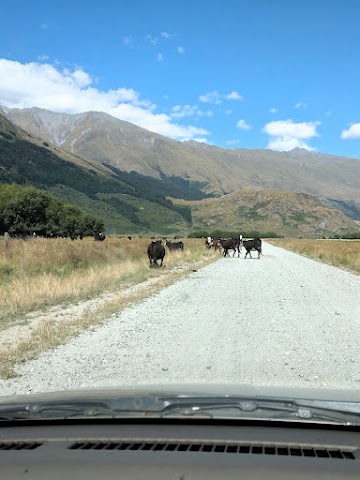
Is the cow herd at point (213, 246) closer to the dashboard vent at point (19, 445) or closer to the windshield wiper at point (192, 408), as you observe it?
the windshield wiper at point (192, 408)

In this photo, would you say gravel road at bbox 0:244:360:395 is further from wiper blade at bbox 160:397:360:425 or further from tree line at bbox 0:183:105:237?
tree line at bbox 0:183:105:237

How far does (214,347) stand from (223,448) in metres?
5.97

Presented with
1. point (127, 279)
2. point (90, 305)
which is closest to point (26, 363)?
point (90, 305)

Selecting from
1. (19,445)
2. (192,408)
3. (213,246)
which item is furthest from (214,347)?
(213,246)

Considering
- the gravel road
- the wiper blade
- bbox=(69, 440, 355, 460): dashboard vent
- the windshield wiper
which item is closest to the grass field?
the gravel road

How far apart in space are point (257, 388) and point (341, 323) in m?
7.75

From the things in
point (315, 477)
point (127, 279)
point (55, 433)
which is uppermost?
point (315, 477)

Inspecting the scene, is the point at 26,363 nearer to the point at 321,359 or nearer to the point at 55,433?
the point at 321,359

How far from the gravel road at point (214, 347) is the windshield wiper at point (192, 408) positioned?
2.97 meters

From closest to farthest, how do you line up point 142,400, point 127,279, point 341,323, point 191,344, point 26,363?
point 142,400 < point 26,363 < point 191,344 < point 341,323 < point 127,279

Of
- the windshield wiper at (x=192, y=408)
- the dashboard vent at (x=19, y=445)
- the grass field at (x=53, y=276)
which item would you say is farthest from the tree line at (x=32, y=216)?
the dashboard vent at (x=19, y=445)

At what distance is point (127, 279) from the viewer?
67.7ft

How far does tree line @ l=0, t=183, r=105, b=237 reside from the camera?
81.4 m

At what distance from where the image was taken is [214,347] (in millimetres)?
8633
